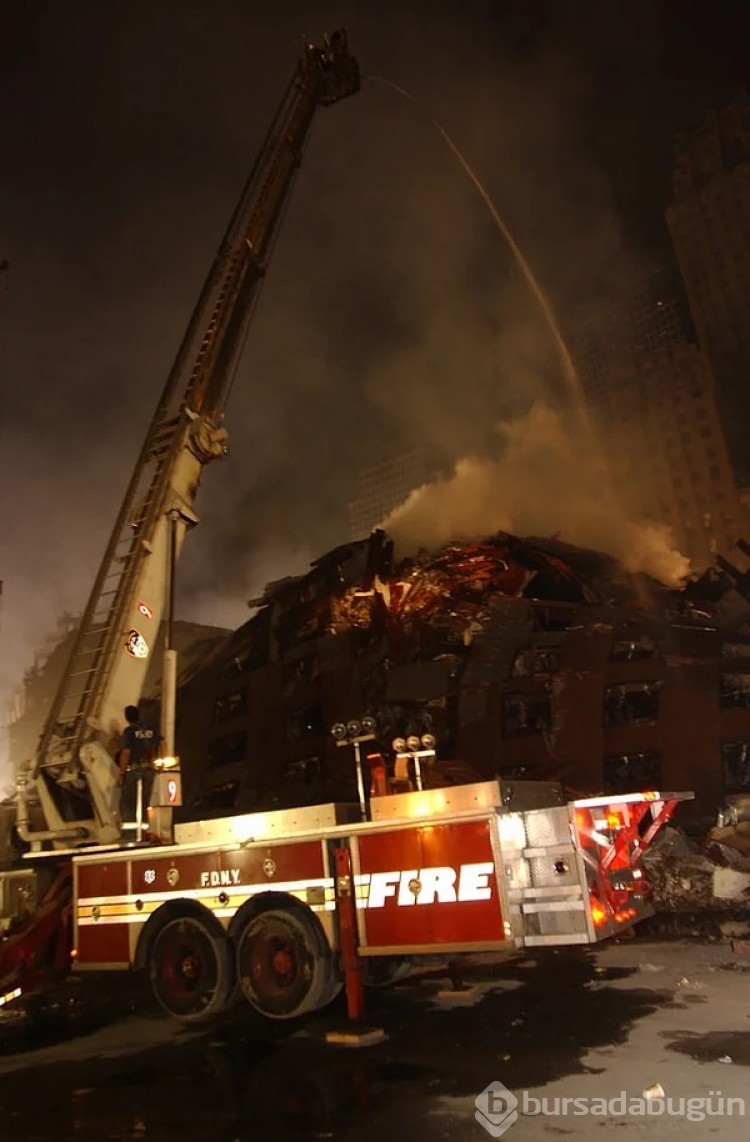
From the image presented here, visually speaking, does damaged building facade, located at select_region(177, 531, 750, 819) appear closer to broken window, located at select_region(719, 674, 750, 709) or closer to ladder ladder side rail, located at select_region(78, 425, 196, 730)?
broken window, located at select_region(719, 674, 750, 709)

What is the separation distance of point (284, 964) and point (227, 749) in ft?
43.3

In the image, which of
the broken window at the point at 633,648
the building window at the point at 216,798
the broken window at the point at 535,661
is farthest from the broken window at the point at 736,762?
the building window at the point at 216,798

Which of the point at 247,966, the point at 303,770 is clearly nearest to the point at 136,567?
the point at 247,966

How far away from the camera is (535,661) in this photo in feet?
53.9

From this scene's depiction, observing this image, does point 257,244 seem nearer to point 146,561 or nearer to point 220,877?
point 146,561

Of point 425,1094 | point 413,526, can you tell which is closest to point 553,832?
point 425,1094

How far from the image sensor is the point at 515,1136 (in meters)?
3.99

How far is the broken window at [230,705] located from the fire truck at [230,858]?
36.0ft

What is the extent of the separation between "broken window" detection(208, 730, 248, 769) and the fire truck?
401 inches

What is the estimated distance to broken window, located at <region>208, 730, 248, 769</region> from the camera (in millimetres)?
19375

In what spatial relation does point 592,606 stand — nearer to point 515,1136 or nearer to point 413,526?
point 413,526

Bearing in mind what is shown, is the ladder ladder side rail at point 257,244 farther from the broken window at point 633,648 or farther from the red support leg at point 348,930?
the broken window at point 633,648

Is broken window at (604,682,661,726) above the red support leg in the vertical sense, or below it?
above

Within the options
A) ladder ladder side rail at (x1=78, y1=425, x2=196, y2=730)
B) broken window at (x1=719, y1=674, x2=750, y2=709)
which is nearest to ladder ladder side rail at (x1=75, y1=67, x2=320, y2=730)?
ladder ladder side rail at (x1=78, y1=425, x2=196, y2=730)
